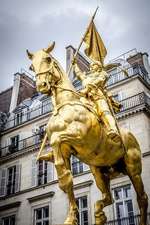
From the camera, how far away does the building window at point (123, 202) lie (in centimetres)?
1767

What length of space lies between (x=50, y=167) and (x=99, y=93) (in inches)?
638

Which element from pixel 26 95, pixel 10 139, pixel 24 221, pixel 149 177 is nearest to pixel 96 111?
pixel 149 177

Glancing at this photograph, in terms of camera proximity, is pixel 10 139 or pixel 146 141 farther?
pixel 10 139

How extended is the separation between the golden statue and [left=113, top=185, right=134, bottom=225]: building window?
38.2 ft

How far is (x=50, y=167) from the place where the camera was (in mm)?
22016

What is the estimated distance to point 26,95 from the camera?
30719 mm

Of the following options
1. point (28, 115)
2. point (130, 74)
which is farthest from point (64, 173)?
point (28, 115)

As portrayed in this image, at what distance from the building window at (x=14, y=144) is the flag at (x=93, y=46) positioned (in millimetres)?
18656

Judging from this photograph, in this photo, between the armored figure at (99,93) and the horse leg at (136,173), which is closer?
the armored figure at (99,93)

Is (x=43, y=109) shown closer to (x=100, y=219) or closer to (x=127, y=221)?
(x=127, y=221)

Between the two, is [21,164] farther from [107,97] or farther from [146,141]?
[107,97]

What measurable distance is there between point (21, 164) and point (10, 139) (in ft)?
10.9

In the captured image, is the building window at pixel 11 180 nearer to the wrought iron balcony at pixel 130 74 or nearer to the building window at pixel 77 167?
the building window at pixel 77 167

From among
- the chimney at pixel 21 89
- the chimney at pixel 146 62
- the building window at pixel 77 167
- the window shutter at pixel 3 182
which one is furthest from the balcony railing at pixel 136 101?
the chimney at pixel 21 89
